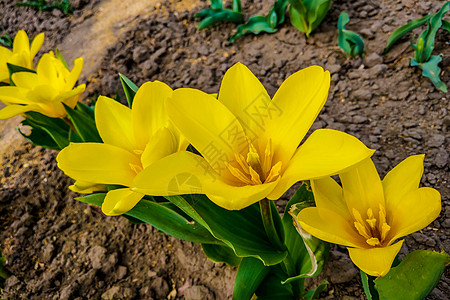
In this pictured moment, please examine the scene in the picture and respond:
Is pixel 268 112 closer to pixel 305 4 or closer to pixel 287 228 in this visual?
pixel 287 228

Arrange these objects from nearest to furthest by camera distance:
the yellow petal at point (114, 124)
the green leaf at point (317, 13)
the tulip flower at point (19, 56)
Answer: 1. the yellow petal at point (114, 124)
2. the tulip flower at point (19, 56)
3. the green leaf at point (317, 13)

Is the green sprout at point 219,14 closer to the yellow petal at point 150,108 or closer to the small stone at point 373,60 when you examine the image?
the small stone at point 373,60

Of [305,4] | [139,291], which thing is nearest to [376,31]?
[305,4]

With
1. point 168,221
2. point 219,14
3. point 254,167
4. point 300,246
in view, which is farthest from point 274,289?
point 219,14

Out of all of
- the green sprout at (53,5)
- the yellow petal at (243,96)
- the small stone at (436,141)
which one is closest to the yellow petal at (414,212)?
the yellow petal at (243,96)

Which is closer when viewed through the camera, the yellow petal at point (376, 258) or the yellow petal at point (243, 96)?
the yellow petal at point (376, 258)

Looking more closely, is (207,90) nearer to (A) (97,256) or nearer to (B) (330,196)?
(A) (97,256)
